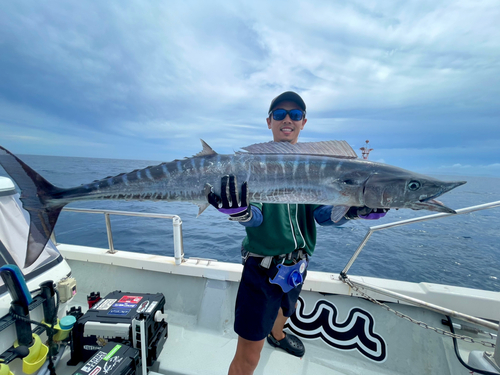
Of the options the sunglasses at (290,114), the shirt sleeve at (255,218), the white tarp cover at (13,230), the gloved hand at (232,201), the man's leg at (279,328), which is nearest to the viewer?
the gloved hand at (232,201)

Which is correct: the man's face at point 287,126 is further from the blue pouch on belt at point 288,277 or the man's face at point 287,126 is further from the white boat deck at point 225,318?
the white boat deck at point 225,318

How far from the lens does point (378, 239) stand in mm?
11922

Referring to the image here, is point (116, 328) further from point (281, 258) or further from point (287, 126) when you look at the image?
point (287, 126)

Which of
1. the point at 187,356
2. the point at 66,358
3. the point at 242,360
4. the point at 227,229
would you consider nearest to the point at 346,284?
the point at 242,360

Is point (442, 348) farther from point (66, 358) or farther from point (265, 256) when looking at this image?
point (66, 358)

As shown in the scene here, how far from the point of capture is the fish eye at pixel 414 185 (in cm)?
233

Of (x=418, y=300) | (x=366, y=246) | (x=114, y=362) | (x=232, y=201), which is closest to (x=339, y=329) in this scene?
(x=418, y=300)

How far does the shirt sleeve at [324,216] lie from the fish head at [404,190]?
44 centimetres

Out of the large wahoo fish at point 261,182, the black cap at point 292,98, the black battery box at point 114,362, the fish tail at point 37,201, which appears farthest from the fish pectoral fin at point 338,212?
the fish tail at point 37,201

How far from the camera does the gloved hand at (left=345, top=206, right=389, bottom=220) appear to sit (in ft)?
8.66

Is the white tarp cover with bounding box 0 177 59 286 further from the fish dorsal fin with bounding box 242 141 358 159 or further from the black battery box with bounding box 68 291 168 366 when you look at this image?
the fish dorsal fin with bounding box 242 141 358 159

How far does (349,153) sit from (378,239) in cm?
1105

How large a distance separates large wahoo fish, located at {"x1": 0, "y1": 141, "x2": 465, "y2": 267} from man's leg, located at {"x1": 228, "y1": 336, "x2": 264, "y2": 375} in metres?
1.54

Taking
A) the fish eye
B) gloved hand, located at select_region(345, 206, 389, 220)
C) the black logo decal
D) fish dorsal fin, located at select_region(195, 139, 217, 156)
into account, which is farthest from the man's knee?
the fish eye
